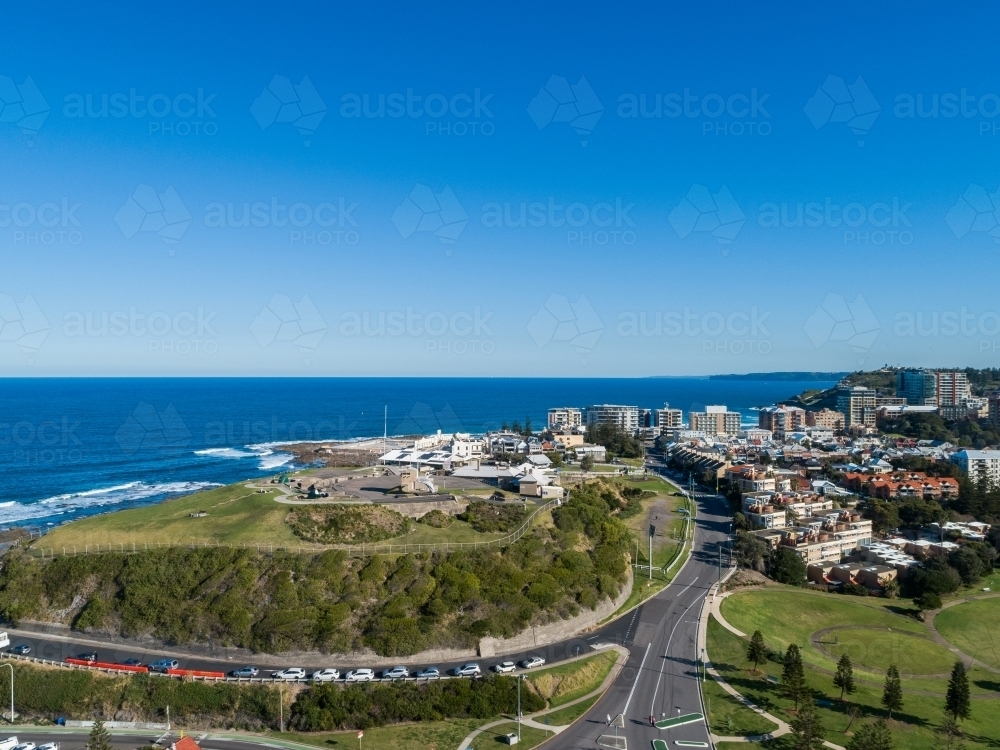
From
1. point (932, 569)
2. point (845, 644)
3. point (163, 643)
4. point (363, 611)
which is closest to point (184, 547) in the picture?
point (163, 643)

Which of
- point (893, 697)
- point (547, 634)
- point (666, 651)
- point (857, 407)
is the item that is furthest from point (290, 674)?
point (857, 407)

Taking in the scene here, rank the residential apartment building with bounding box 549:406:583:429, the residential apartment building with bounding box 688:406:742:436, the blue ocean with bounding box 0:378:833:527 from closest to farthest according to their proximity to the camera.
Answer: the blue ocean with bounding box 0:378:833:527 < the residential apartment building with bounding box 549:406:583:429 < the residential apartment building with bounding box 688:406:742:436

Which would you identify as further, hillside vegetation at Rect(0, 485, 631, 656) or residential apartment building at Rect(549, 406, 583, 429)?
residential apartment building at Rect(549, 406, 583, 429)

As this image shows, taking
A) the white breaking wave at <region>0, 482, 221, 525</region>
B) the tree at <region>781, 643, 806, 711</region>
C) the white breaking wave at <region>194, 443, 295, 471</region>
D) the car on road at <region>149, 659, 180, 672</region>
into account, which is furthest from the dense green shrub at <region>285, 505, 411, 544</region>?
the white breaking wave at <region>194, 443, 295, 471</region>

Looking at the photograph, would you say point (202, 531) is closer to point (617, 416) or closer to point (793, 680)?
point (793, 680)

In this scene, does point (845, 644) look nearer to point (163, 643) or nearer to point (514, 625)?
point (514, 625)

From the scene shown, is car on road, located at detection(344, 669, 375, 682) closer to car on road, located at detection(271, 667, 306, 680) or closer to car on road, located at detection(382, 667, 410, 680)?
car on road, located at detection(382, 667, 410, 680)
